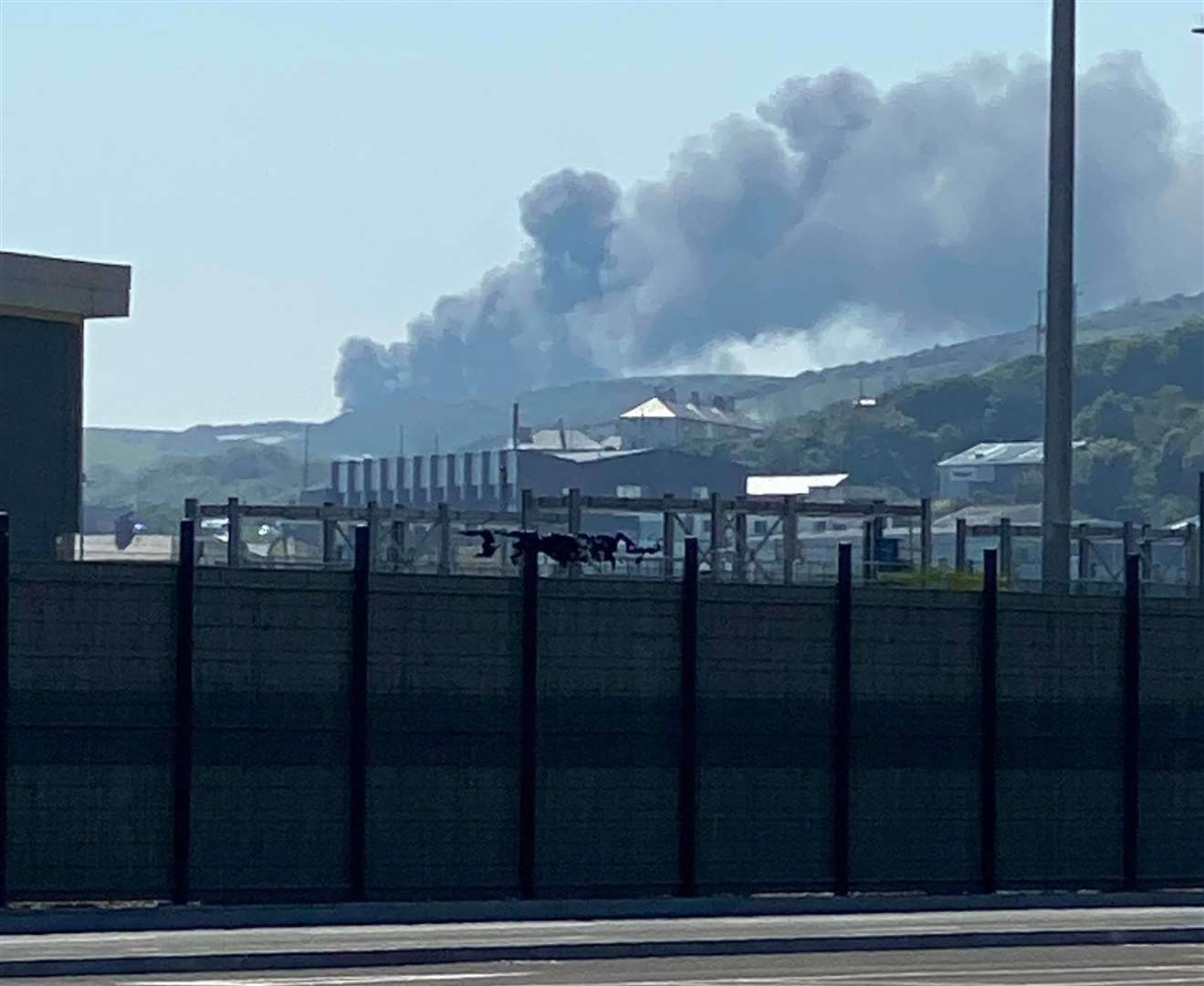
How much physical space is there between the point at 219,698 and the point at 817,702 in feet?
18.6

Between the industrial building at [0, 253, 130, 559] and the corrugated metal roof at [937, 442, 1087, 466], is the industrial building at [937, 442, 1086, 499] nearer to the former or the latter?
the corrugated metal roof at [937, 442, 1087, 466]

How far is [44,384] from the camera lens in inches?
1277

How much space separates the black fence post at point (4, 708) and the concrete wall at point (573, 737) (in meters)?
0.10

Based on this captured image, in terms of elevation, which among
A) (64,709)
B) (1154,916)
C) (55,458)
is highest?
(55,458)

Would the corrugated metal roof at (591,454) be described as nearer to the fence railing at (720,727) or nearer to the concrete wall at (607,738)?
the fence railing at (720,727)

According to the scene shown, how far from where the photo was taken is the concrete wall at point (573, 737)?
2547 centimetres

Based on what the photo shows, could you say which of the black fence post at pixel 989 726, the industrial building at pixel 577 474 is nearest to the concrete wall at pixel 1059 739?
the black fence post at pixel 989 726

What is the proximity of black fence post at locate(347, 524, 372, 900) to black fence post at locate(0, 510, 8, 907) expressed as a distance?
2978 mm

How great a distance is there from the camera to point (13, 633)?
2509cm

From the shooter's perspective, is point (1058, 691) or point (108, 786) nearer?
point (108, 786)

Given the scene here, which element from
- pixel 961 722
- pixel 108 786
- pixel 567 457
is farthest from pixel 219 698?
pixel 567 457

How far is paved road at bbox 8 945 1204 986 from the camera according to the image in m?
20.6

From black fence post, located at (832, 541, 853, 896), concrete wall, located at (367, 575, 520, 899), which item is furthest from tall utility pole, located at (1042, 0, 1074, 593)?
concrete wall, located at (367, 575, 520, 899)

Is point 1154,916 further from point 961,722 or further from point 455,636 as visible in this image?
point 455,636
